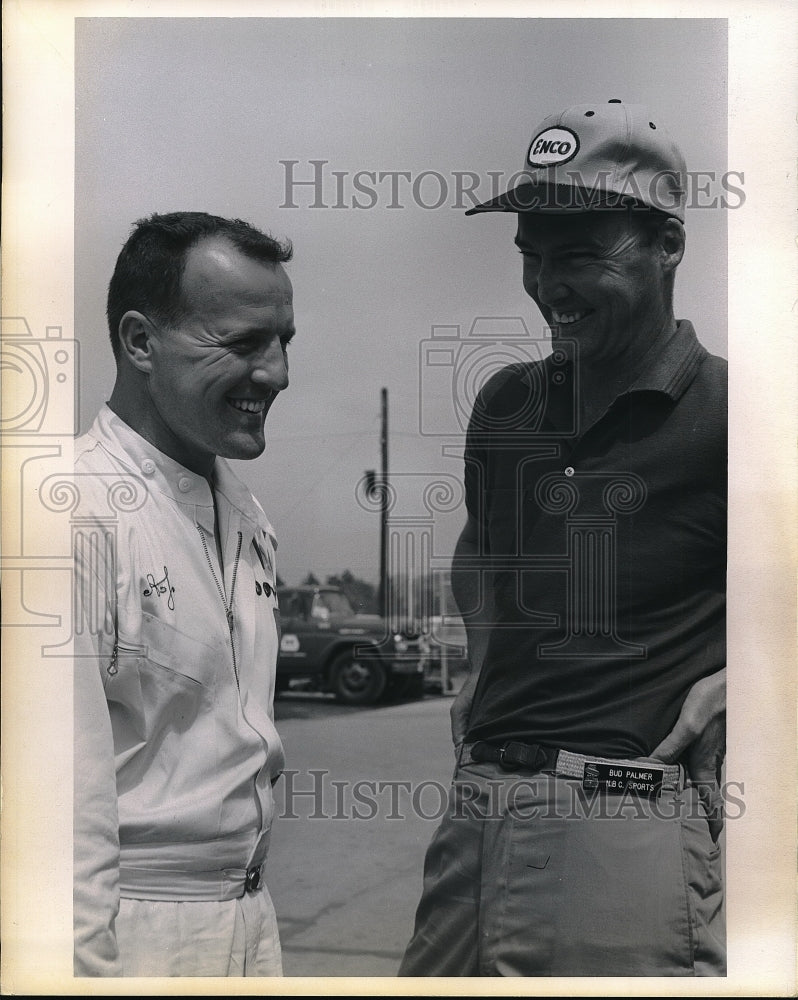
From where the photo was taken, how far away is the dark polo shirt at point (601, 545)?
2.84m

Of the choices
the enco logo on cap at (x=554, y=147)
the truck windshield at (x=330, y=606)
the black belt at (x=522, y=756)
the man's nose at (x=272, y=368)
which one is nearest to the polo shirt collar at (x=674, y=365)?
the enco logo on cap at (x=554, y=147)

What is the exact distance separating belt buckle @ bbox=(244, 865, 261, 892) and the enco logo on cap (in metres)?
2.03

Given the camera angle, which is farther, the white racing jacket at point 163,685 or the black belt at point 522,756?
the black belt at point 522,756

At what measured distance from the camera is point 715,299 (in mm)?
2871

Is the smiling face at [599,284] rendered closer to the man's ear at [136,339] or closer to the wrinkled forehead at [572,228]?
the wrinkled forehead at [572,228]

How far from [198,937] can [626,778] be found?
1.21m

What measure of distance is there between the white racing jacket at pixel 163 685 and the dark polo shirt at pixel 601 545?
655 millimetres

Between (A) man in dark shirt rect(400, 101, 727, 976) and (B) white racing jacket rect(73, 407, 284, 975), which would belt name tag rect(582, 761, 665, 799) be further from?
(B) white racing jacket rect(73, 407, 284, 975)

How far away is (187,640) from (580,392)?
123 cm

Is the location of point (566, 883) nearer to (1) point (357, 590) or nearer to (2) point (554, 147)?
(1) point (357, 590)

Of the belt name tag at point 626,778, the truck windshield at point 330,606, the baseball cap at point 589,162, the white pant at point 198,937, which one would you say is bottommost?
the white pant at point 198,937

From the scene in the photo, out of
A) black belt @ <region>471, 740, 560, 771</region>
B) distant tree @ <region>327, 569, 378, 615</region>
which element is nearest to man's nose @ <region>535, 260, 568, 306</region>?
distant tree @ <region>327, 569, 378, 615</region>

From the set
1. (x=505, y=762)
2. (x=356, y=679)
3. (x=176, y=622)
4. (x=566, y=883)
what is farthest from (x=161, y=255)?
(x=566, y=883)

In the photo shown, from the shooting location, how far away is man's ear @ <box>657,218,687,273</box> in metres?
2.85
